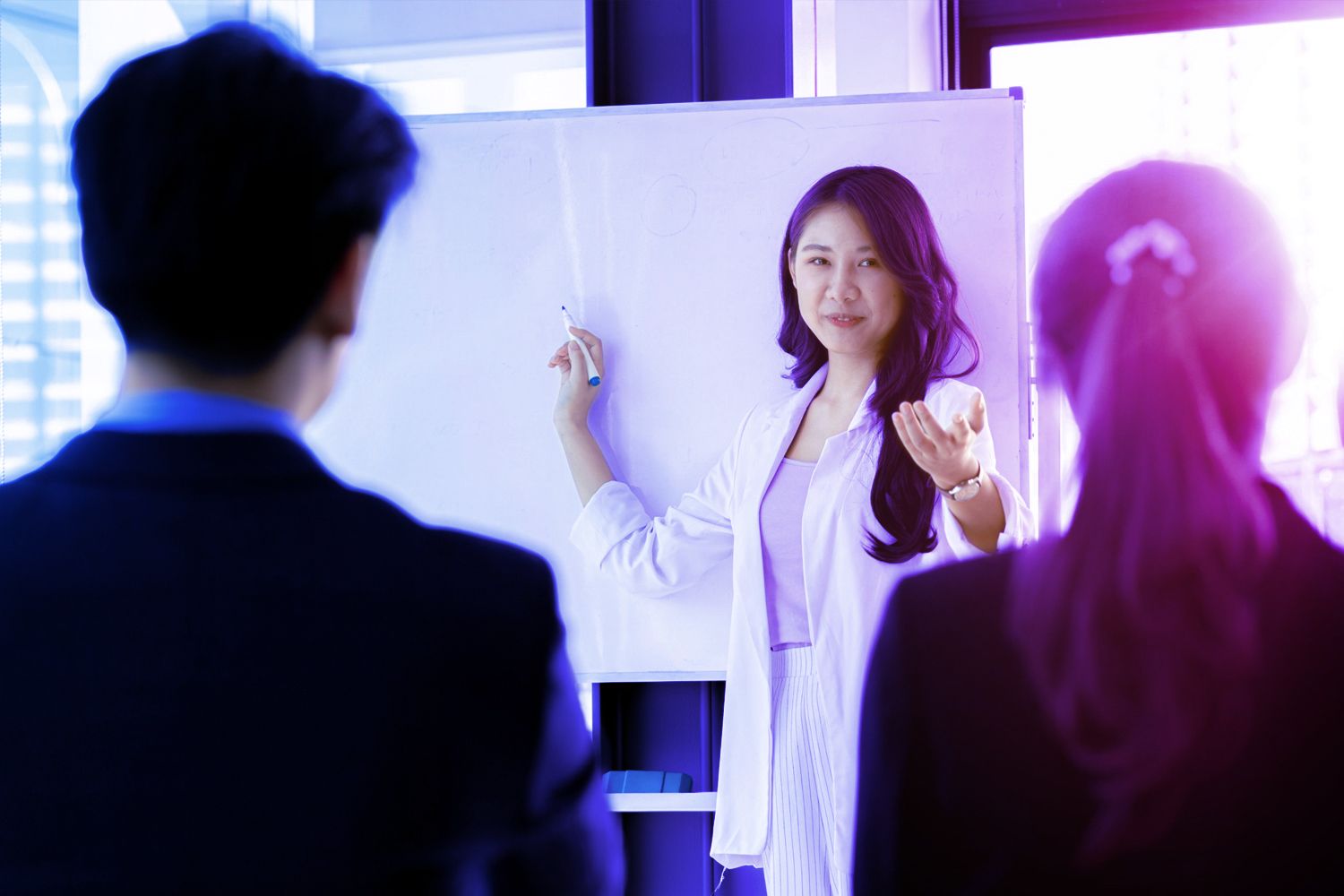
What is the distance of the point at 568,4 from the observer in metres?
2.56

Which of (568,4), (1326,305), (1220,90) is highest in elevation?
(568,4)

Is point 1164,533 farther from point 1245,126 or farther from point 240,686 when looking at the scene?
point 1245,126

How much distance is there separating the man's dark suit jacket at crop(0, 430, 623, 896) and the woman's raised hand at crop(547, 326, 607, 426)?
→ 5.06 ft

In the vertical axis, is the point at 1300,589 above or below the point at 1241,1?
below

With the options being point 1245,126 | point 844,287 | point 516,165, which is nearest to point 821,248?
point 844,287

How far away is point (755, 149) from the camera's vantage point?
2172 mm

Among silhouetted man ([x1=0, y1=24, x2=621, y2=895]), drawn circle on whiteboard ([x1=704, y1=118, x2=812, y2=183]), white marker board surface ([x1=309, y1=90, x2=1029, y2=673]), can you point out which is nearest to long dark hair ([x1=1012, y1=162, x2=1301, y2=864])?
silhouetted man ([x1=0, y1=24, x2=621, y2=895])

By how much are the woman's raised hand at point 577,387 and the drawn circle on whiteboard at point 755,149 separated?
0.40 m

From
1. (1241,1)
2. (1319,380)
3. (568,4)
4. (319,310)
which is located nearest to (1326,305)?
(1319,380)

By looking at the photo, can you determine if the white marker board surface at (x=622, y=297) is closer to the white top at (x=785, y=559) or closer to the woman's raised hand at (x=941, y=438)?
the white top at (x=785, y=559)

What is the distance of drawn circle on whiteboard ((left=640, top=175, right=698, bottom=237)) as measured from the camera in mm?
2195

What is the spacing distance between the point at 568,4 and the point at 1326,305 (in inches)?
70.1

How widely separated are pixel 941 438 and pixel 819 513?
360 millimetres

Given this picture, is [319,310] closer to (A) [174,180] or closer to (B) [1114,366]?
(A) [174,180]
